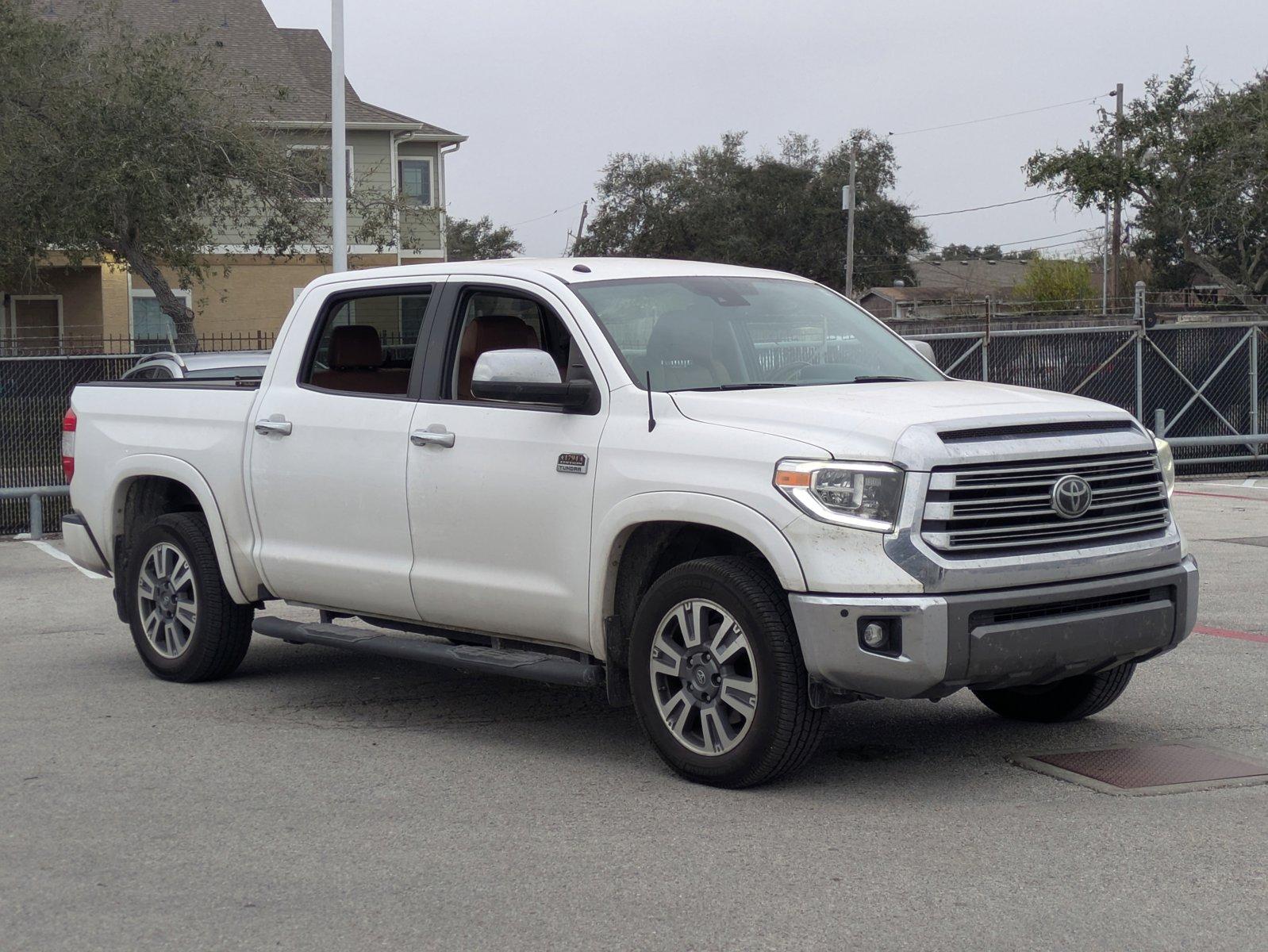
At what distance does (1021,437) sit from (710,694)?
1.42 metres

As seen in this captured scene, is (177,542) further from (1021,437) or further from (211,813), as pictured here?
(1021,437)

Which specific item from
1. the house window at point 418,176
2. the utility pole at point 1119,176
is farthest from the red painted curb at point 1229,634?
the utility pole at point 1119,176

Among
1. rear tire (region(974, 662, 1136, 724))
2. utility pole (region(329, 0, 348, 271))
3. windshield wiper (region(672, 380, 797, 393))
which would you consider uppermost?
utility pole (region(329, 0, 348, 271))

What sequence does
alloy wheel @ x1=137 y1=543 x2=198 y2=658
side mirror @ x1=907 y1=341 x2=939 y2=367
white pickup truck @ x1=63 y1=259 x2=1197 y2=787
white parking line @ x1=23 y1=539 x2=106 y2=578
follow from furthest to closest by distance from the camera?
white parking line @ x1=23 y1=539 x2=106 y2=578
alloy wheel @ x1=137 y1=543 x2=198 y2=658
side mirror @ x1=907 y1=341 x2=939 y2=367
white pickup truck @ x1=63 y1=259 x2=1197 y2=787

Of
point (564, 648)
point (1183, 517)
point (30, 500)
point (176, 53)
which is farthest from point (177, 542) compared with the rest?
point (176, 53)

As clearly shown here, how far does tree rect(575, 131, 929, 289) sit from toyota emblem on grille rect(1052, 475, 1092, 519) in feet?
230

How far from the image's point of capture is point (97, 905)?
4613 mm

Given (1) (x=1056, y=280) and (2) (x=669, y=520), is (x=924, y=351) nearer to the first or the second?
(2) (x=669, y=520)

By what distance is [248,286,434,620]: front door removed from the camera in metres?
6.88

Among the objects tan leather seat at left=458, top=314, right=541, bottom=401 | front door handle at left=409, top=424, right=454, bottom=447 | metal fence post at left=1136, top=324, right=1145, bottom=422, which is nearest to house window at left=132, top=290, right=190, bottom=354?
metal fence post at left=1136, top=324, right=1145, bottom=422

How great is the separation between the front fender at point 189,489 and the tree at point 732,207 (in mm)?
67621

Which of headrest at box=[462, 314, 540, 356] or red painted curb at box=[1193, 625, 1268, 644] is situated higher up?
headrest at box=[462, 314, 540, 356]

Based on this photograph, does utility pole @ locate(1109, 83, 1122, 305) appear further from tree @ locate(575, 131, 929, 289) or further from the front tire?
the front tire

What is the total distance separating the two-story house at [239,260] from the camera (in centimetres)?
3556
